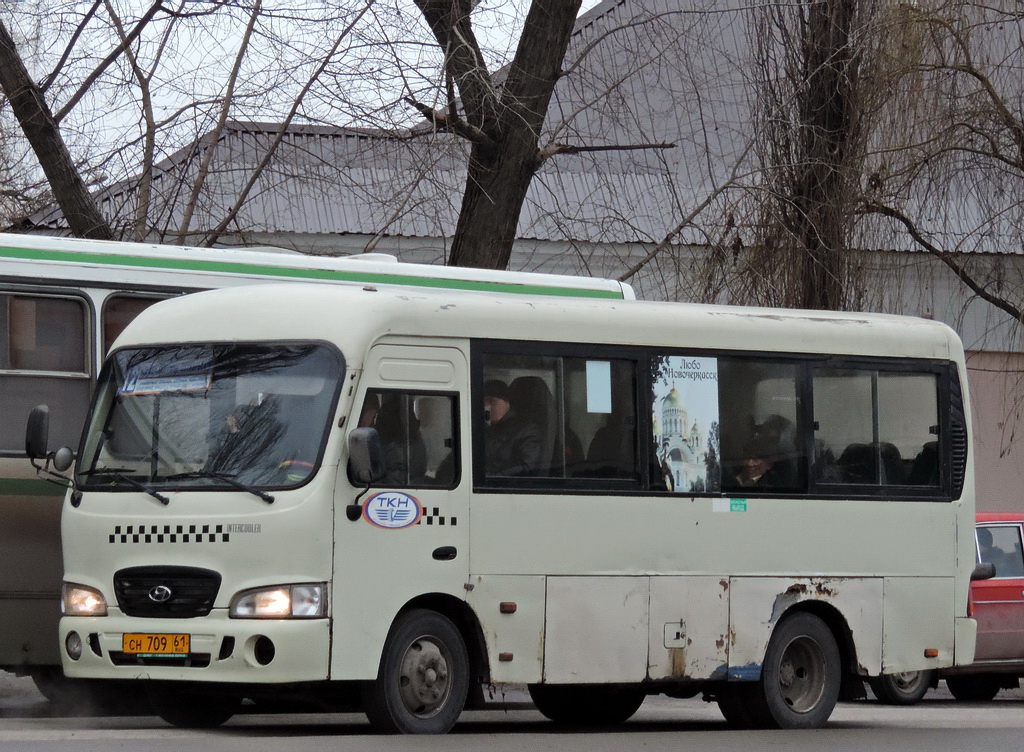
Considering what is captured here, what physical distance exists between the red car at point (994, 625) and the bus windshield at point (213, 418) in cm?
705

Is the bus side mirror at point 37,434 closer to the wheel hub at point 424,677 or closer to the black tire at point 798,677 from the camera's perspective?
the wheel hub at point 424,677

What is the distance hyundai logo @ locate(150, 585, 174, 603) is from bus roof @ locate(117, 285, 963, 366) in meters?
1.51

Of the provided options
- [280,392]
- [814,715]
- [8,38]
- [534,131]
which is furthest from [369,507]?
[8,38]

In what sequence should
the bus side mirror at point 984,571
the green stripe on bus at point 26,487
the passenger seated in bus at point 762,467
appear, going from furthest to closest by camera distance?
the bus side mirror at point 984,571
the passenger seated in bus at point 762,467
the green stripe on bus at point 26,487

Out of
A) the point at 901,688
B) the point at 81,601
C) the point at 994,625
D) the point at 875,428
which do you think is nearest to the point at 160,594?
the point at 81,601

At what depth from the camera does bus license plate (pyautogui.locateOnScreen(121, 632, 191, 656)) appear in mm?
9703

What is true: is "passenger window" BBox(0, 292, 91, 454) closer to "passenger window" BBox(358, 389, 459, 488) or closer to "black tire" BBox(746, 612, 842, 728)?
"passenger window" BBox(358, 389, 459, 488)

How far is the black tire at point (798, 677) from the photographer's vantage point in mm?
11742

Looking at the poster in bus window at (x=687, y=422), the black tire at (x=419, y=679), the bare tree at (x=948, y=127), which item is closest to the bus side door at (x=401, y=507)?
the black tire at (x=419, y=679)

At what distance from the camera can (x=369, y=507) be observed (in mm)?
9914

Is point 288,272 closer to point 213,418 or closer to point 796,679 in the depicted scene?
point 213,418

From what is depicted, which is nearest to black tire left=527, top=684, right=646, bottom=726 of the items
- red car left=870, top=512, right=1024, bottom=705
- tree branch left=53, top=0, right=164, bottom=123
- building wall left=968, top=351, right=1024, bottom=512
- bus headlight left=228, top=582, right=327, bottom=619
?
bus headlight left=228, top=582, right=327, bottom=619

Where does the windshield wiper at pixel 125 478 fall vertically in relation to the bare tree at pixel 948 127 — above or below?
below

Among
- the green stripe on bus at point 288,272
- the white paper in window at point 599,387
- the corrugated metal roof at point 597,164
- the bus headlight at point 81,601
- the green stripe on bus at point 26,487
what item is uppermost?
the corrugated metal roof at point 597,164
